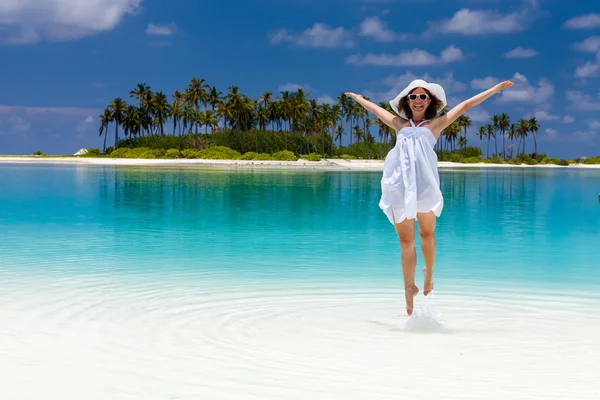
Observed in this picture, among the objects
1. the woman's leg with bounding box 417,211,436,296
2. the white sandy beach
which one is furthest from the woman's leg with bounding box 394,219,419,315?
the white sandy beach

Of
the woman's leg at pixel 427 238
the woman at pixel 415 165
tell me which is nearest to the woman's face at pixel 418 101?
the woman at pixel 415 165

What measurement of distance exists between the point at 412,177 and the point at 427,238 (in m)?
0.75

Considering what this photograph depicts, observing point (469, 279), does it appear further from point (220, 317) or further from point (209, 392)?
point (209, 392)

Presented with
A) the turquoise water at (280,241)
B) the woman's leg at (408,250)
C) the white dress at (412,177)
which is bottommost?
the turquoise water at (280,241)

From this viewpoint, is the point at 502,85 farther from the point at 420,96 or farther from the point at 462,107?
the point at 420,96

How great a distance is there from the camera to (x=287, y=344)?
20.4 feet

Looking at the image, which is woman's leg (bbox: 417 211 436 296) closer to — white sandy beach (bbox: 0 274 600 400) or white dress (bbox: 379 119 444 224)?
white dress (bbox: 379 119 444 224)

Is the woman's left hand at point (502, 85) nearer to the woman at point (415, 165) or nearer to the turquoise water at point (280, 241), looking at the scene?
the woman at point (415, 165)

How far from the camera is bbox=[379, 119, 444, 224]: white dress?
243 inches

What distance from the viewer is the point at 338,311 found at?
309 inches

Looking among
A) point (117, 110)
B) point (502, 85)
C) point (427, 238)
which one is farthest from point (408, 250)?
point (117, 110)

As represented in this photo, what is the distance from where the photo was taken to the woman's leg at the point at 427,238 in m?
6.37

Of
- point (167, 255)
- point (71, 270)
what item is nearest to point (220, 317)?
point (71, 270)

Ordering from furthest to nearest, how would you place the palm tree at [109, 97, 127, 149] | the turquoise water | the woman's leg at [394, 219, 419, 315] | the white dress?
the palm tree at [109, 97, 127, 149] < the turquoise water < the woman's leg at [394, 219, 419, 315] < the white dress
